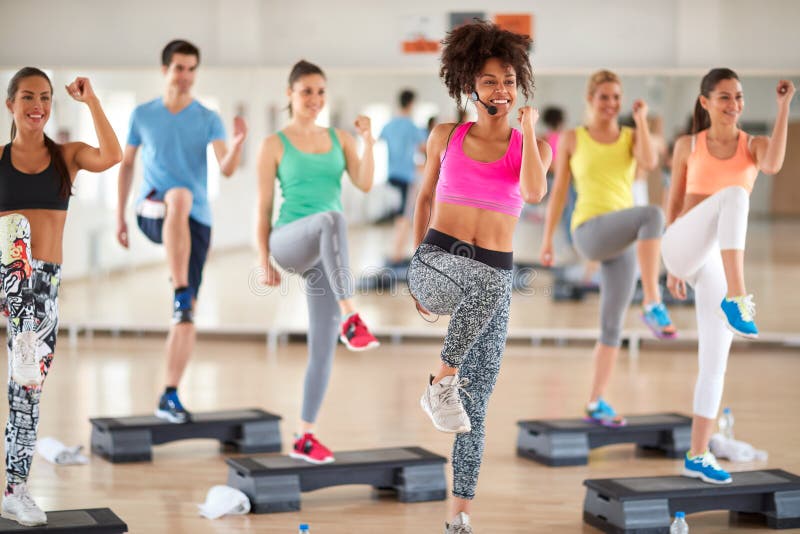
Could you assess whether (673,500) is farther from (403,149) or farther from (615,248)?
(403,149)

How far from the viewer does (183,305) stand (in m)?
5.47

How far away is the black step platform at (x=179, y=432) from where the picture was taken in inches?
210

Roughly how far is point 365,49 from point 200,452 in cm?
407

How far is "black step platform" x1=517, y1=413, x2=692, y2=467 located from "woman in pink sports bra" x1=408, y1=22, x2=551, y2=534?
5.39ft

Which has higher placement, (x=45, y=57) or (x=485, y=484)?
(x=45, y=57)

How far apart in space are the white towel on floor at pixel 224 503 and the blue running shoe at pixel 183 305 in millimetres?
1129

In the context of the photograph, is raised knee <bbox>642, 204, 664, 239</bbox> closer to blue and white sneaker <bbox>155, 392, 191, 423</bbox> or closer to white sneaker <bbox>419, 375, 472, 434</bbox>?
white sneaker <bbox>419, 375, 472, 434</bbox>

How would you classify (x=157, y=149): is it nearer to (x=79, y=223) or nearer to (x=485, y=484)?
(x=485, y=484)

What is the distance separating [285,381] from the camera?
24.4 ft

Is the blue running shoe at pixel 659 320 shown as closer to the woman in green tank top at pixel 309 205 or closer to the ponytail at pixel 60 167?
the woman in green tank top at pixel 309 205

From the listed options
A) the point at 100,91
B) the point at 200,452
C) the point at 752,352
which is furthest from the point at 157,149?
the point at 752,352

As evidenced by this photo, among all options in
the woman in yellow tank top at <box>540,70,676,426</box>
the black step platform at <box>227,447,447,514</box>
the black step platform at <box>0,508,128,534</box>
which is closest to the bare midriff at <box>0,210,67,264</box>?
the black step platform at <box>0,508,128,534</box>

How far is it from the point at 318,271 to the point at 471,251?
1194 millimetres

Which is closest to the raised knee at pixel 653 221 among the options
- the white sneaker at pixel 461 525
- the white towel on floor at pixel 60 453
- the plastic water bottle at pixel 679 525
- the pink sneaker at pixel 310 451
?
the plastic water bottle at pixel 679 525
